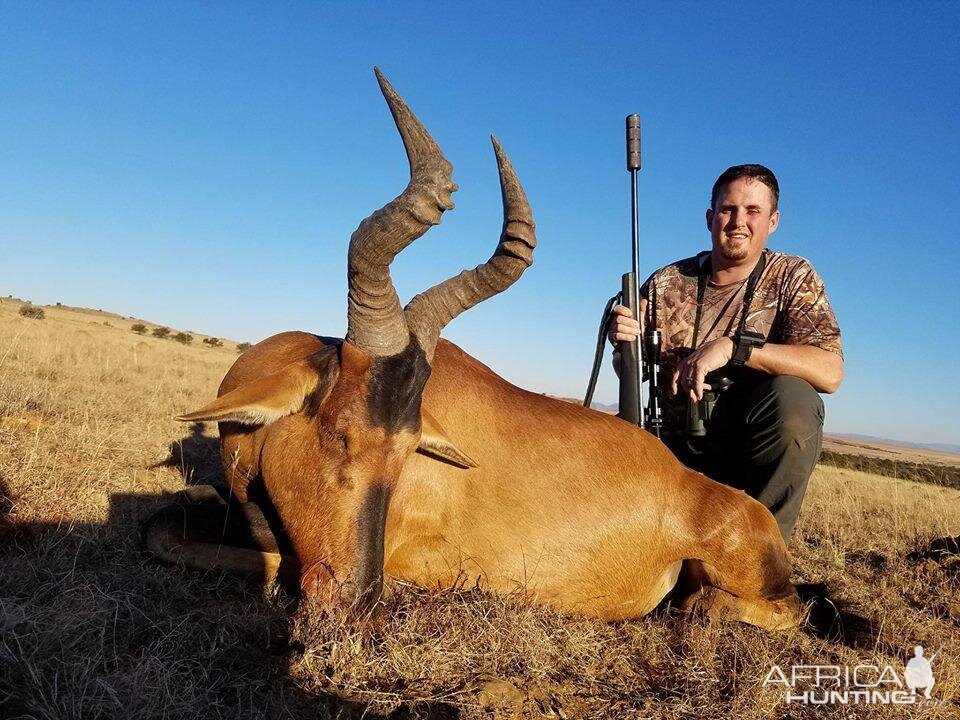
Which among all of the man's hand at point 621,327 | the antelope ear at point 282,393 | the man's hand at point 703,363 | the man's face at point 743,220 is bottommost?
the antelope ear at point 282,393

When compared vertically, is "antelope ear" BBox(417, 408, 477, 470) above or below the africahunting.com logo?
above

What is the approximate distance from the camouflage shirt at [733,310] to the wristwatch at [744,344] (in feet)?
1.51

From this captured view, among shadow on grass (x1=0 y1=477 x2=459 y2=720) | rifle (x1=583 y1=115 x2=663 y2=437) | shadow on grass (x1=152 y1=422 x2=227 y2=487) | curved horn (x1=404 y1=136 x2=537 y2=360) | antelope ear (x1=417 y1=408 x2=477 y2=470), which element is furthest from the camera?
shadow on grass (x1=152 y1=422 x2=227 y2=487)

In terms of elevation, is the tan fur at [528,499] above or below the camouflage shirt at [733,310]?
below

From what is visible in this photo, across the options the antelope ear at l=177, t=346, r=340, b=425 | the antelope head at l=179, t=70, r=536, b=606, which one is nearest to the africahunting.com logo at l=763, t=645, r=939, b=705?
the antelope head at l=179, t=70, r=536, b=606

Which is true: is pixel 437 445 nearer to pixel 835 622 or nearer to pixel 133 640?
pixel 133 640

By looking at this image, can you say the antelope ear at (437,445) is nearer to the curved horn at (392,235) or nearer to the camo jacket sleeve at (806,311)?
the curved horn at (392,235)

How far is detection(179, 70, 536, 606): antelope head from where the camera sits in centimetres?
305

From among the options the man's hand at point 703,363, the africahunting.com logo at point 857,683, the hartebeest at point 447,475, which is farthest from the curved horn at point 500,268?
the africahunting.com logo at point 857,683

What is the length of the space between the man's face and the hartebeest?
213 centimetres

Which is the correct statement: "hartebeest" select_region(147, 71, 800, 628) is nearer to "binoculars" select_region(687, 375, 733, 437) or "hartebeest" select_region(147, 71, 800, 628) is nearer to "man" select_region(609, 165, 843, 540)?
"man" select_region(609, 165, 843, 540)

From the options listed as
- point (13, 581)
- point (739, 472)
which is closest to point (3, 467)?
point (13, 581)

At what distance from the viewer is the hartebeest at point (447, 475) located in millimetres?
3178

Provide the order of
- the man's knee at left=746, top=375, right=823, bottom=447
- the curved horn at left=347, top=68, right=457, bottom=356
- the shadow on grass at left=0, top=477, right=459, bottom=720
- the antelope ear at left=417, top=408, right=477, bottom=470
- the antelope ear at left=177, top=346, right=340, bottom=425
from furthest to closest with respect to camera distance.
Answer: the man's knee at left=746, top=375, right=823, bottom=447 → the antelope ear at left=417, top=408, right=477, bottom=470 → the antelope ear at left=177, top=346, right=340, bottom=425 → the curved horn at left=347, top=68, right=457, bottom=356 → the shadow on grass at left=0, top=477, right=459, bottom=720
